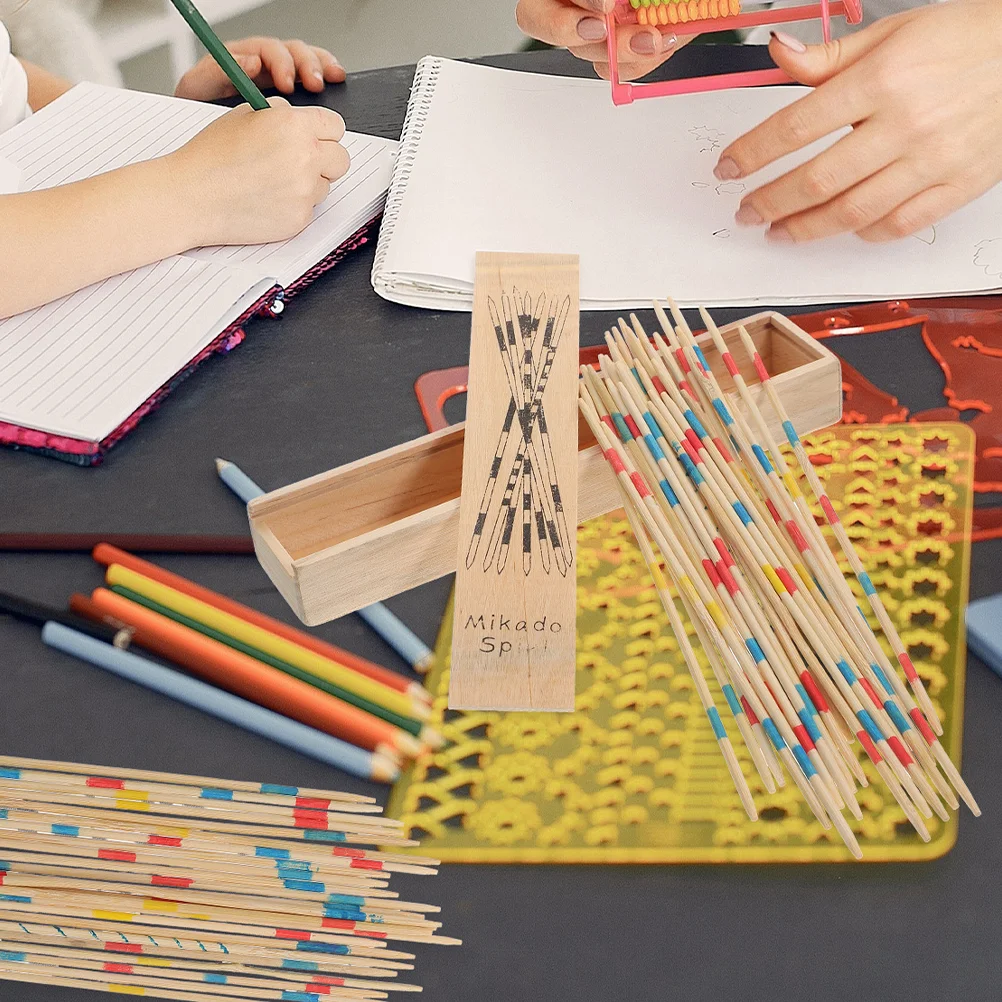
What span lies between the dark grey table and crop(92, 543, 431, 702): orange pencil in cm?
1

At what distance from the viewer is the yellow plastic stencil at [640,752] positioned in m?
0.44

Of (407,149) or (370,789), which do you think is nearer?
(370,789)

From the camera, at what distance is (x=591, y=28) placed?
2.96 feet

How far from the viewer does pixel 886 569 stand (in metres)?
0.54

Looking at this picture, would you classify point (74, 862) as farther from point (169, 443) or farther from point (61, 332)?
point (61, 332)

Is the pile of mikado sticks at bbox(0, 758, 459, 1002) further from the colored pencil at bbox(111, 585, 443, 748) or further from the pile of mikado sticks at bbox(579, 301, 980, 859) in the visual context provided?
the pile of mikado sticks at bbox(579, 301, 980, 859)

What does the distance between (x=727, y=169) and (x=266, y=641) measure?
518 mm

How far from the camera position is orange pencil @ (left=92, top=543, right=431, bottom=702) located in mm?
507

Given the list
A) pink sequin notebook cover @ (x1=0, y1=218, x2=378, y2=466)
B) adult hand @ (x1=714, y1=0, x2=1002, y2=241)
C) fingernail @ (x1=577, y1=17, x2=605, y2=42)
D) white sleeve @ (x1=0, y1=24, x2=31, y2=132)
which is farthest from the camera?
white sleeve @ (x1=0, y1=24, x2=31, y2=132)

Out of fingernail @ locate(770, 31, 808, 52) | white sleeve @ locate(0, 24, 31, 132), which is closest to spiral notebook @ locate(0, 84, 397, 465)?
white sleeve @ locate(0, 24, 31, 132)

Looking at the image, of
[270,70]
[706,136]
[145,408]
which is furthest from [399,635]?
[270,70]

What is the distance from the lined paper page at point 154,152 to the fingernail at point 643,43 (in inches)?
8.9

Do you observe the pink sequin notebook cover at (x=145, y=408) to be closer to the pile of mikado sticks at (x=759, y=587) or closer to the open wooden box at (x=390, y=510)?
the open wooden box at (x=390, y=510)

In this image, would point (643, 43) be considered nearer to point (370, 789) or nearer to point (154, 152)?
point (154, 152)
